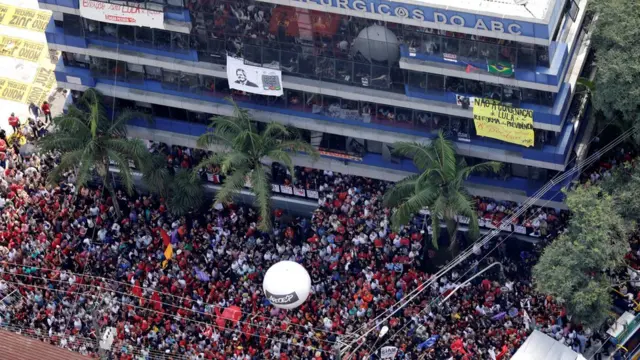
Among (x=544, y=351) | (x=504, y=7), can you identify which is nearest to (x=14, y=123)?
(x=504, y=7)

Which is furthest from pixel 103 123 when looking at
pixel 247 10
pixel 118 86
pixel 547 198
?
pixel 547 198

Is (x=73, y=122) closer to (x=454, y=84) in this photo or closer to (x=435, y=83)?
(x=435, y=83)

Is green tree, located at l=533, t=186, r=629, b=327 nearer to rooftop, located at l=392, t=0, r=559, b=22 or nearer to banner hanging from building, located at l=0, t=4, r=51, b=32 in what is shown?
rooftop, located at l=392, t=0, r=559, b=22

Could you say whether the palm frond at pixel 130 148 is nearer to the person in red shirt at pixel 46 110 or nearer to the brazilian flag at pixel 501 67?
the person in red shirt at pixel 46 110

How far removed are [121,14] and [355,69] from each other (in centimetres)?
1094

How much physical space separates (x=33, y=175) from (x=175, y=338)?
12575 mm

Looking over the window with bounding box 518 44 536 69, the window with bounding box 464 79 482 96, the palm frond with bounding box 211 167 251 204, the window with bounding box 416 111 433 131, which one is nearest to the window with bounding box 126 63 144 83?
the palm frond with bounding box 211 167 251 204

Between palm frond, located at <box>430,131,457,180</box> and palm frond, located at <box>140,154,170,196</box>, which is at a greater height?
palm frond, located at <box>140,154,170,196</box>

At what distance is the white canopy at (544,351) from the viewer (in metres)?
64.1

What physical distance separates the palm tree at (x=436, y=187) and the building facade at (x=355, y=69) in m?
1.98

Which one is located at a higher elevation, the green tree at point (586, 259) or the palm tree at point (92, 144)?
the palm tree at point (92, 144)

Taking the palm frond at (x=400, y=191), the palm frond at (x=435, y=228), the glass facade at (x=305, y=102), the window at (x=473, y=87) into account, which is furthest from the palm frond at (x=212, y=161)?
the window at (x=473, y=87)

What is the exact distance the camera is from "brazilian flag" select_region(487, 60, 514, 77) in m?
64.4

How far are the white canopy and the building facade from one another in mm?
7782
